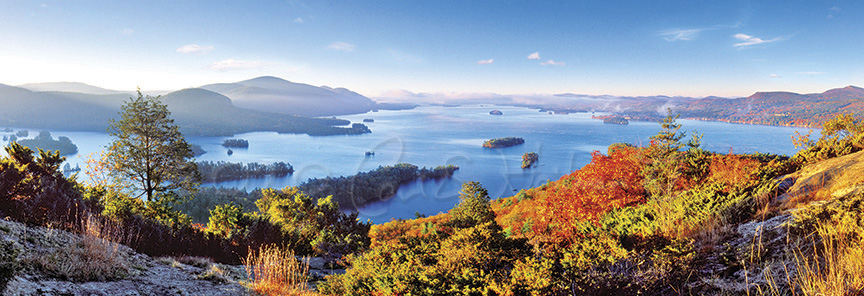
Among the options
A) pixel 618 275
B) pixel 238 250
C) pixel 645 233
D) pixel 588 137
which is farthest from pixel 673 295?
pixel 588 137

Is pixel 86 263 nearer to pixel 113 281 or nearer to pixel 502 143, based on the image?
pixel 113 281

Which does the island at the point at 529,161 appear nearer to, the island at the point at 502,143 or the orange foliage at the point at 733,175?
the island at the point at 502,143

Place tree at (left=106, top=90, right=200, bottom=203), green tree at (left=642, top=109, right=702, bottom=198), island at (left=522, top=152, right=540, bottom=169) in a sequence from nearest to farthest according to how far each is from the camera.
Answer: green tree at (left=642, top=109, right=702, bottom=198) < tree at (left=106, top=90, right=200, bottom=203) < island at (left=522, top=152, right=540, bottom=169)

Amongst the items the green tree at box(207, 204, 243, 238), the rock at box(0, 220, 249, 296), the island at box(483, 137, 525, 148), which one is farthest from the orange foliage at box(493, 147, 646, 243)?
the island at box(483, 137, 525, 148)

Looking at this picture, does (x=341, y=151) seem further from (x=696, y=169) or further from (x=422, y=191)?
(x=696, y=169)

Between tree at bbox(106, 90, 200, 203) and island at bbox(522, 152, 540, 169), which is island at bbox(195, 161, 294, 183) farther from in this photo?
tree at bbox(106, 90, 200, 203)

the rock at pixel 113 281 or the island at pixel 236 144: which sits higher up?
the rock at pixel 113 281

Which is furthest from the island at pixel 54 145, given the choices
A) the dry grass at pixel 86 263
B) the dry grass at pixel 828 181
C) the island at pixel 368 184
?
the dry grass at pixel 828 181

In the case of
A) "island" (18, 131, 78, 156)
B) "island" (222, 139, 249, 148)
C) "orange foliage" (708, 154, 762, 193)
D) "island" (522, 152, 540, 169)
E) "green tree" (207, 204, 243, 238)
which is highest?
"orange foliage" (708, 154, 762, 193)
